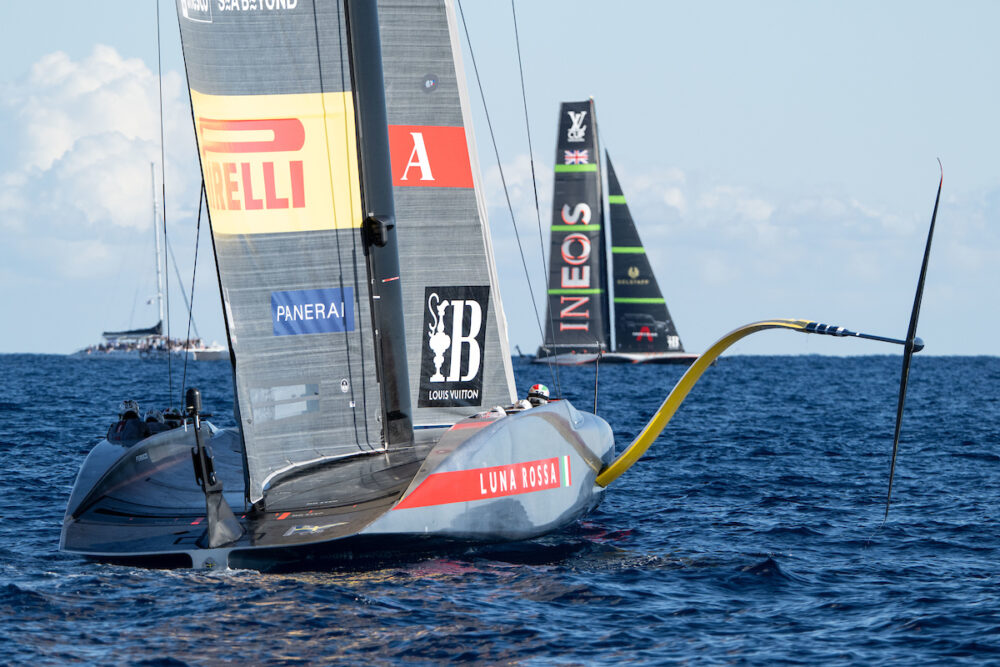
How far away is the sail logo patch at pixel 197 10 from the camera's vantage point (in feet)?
29.7

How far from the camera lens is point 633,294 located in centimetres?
→ 5259

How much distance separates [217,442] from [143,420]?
0.74 meters

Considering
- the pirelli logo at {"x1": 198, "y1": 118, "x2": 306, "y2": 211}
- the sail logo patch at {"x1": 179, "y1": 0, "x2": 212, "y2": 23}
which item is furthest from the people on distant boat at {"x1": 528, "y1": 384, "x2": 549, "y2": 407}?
the sail logo patch at {"x1": 179, "y1": 0, "x2": 212, "y2": 23}

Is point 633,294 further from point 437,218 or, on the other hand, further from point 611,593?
point 611,593

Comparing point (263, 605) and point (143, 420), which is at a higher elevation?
point (143, 420)

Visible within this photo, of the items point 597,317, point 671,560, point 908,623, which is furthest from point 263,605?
point 597,317

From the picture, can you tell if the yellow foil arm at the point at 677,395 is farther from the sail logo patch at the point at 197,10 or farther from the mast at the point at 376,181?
the sail logo patch at the point at 197,10

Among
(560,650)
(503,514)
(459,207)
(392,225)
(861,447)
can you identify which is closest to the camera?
(560,650)

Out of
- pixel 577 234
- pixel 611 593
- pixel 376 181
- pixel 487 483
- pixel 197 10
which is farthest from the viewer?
pixel 577 234

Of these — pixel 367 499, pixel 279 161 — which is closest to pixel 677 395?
pixel 367 499

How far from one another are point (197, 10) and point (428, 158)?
2.75m

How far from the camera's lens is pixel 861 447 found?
19.7 meters

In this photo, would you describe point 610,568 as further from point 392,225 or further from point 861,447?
point 861,447

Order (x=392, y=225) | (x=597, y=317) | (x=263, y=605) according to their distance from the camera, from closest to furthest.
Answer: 1. (x=263, y=605)
2. (x=392, y=225)
3. (x=597, y=317)
